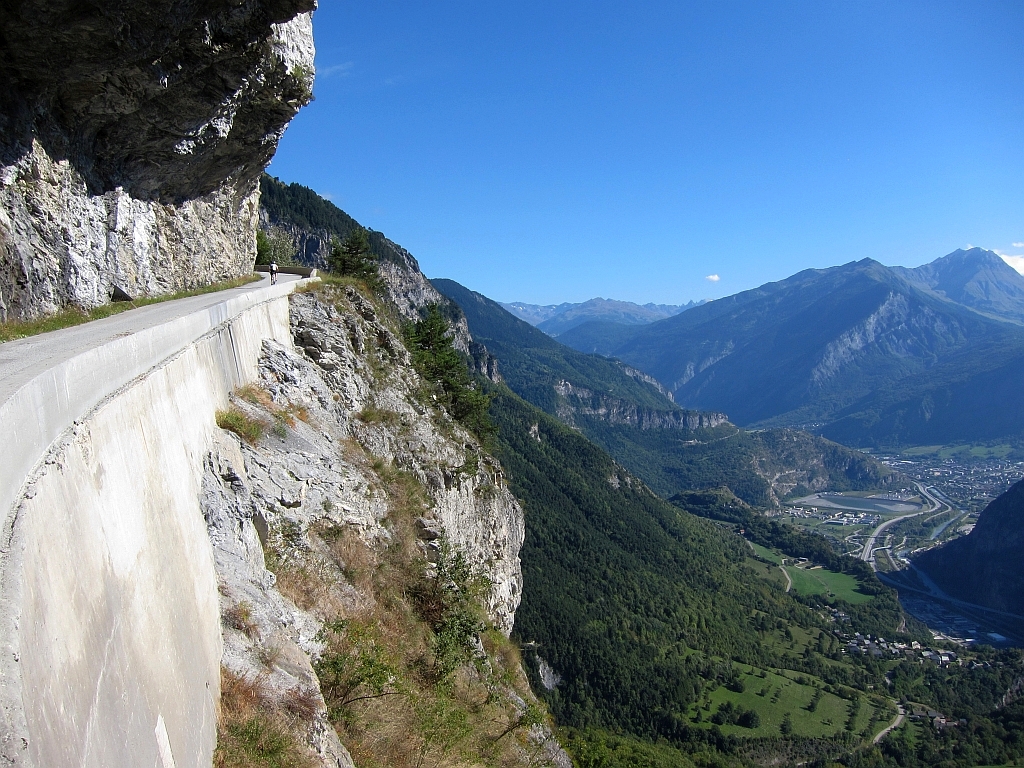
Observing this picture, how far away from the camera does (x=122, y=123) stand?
1550cm

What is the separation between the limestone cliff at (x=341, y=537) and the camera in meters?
8.39

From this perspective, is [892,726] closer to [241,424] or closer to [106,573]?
[241,424]

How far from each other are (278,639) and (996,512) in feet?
803

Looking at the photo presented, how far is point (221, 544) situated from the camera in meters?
8.45

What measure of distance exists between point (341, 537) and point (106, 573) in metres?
8.61

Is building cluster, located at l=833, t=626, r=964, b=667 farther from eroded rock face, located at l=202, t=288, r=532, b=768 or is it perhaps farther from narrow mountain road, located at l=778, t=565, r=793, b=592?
eroded rock face, located at l=202, t=288, r=532, b=768

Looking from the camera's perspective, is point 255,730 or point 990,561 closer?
point 255,730

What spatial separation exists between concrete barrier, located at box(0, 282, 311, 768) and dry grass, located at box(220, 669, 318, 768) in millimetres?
260

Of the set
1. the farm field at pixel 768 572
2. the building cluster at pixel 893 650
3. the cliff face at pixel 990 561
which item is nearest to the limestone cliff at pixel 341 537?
the building cluster at pixel 893 650

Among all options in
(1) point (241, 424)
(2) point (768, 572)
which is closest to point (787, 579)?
(2) point (768, 572)

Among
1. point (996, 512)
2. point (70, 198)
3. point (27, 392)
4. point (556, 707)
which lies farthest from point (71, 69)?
point (996, 512)

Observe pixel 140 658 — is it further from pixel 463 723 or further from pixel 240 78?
pixel 240 78

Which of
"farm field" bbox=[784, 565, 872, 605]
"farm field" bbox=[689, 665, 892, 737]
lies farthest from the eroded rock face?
"farm field" bbox=[784, 565, 872, 605]

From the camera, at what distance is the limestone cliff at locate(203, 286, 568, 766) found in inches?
330
